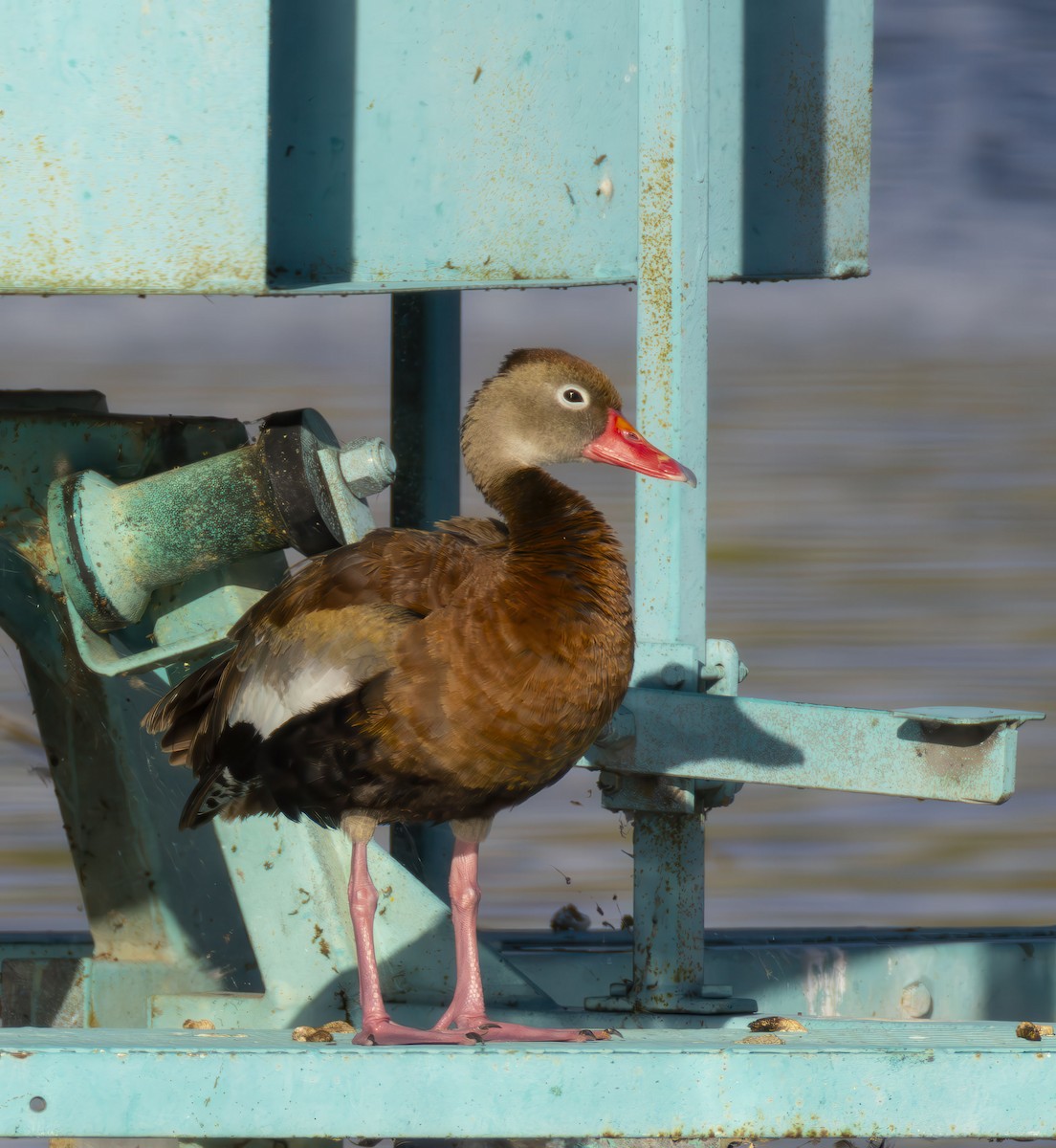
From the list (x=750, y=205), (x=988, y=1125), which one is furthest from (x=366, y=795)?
(x=750, y=205)

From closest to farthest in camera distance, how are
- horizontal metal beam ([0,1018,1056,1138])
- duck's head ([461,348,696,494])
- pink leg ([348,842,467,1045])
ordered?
horizontal metal beam ([0,1018,1056,1138]), pink leg ([348,842,467,1045]), duck's head ([461,348,696,494])

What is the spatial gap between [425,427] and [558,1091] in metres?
2.06

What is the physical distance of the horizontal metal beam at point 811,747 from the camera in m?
2.82

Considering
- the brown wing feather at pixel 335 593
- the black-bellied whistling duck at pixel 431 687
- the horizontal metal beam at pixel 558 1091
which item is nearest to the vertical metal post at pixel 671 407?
the black-bellied whistling duck at pixel 431 687

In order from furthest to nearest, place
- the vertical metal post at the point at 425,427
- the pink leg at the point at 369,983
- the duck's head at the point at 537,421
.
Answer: the vertical metal post at the point at 425,427, the duck's head at the point at 537,421, the pink leg at the point at 369,983

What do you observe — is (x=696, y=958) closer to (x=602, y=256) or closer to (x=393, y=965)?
(x=393, y=965)

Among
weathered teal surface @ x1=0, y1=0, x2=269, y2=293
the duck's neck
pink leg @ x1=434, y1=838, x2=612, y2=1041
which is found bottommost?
pink leg @ x1=434, y1=838, x2=612, y2=1041

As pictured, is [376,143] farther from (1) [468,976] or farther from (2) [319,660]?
(1) [468,976]

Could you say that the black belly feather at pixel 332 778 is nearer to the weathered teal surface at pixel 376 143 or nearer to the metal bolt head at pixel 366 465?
the metal bolt head at pixel 366 465

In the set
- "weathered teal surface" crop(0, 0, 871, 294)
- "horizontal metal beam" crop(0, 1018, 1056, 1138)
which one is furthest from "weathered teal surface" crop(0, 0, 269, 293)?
"horizontal metal beam" crop(0, 1018, 1056, 1138)

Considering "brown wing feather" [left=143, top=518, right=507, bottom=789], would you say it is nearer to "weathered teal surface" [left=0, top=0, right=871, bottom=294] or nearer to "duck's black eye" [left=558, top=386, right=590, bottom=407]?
"duck's black eye" [left=558, top=386, right=590, bottom=407]

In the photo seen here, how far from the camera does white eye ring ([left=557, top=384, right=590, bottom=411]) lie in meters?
2.97

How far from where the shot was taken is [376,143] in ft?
9.49

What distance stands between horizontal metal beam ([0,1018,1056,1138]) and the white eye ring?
45.3 inches
